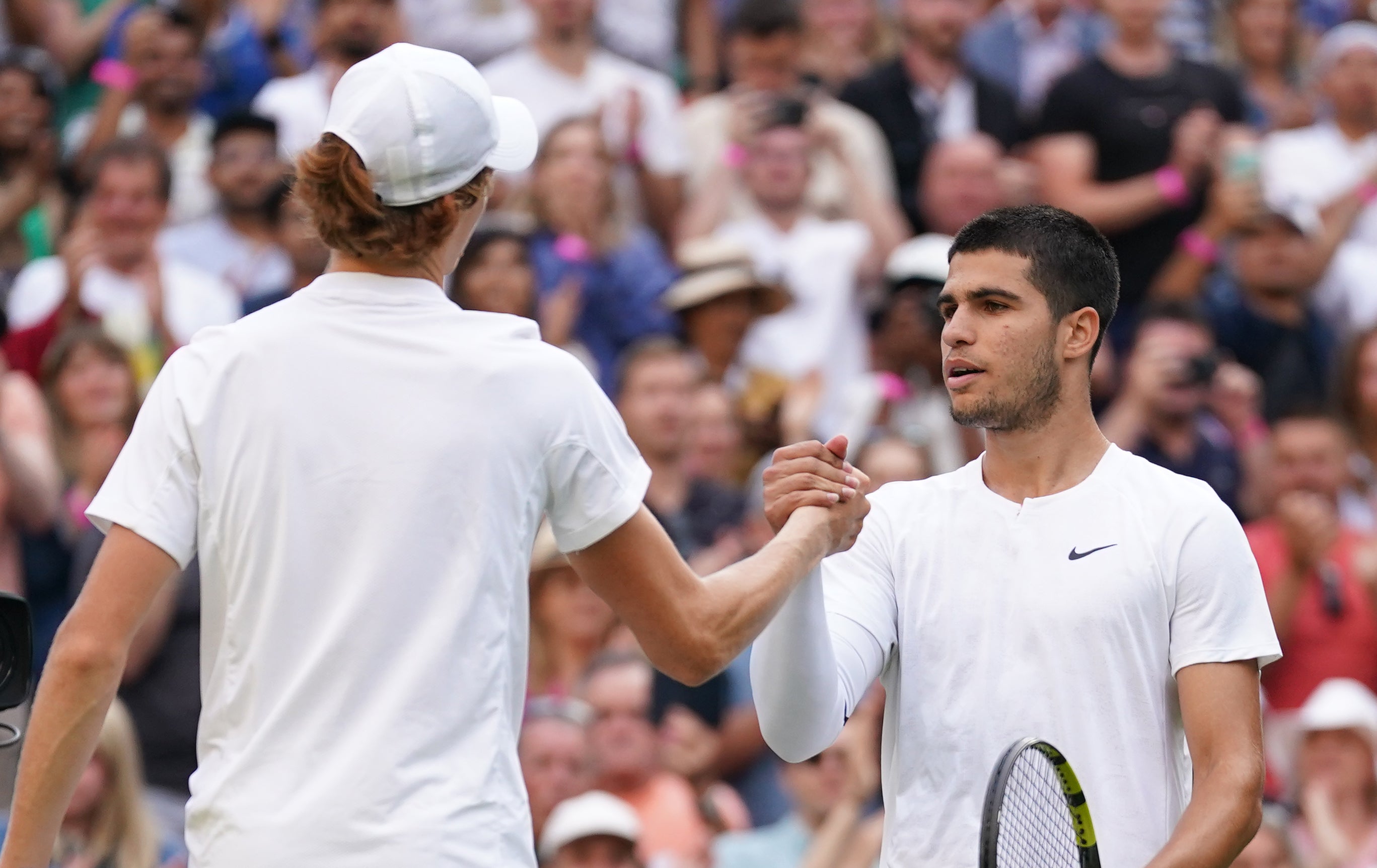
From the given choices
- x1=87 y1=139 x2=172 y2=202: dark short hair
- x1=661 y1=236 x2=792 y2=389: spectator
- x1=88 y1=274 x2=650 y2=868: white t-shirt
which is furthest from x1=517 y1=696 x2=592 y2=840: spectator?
x1=88 y1=274 x2=650 y2=868: white t-shirt

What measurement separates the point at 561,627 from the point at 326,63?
2887 mm

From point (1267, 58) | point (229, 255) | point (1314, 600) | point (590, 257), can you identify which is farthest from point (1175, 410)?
point (229, 255)

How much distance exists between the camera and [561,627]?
268 inches

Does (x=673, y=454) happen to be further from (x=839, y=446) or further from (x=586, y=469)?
(x=586, y=469)

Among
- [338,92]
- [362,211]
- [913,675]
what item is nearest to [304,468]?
[362,211]

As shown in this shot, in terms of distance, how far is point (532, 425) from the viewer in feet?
9.38

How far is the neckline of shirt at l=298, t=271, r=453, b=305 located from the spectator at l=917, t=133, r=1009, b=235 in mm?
5512

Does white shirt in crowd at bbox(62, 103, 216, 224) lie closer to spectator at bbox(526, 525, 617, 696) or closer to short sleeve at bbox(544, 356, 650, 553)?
spectator at bbox(526, 525, 617, 696)

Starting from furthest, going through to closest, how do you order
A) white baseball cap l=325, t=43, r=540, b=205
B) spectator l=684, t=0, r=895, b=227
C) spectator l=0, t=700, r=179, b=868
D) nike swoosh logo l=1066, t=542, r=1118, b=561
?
spectator l=684, t=0, r=895, b=227, spectator l=0, t=700, r=179, b=868, nike swoosh logo l=1066, t=542, r=1118, b=561, white baseball cap l=325, t=43, r=540, b=205

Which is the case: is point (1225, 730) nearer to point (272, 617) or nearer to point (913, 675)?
point (913, 675)

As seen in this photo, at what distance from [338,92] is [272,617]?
Result: 0.78 m

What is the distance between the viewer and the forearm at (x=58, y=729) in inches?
107

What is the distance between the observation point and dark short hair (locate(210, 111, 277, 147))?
7.70m

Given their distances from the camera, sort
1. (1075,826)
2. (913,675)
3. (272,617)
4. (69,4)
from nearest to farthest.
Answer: (272,617) < (1075,826) < (913,675) < (69,4)
